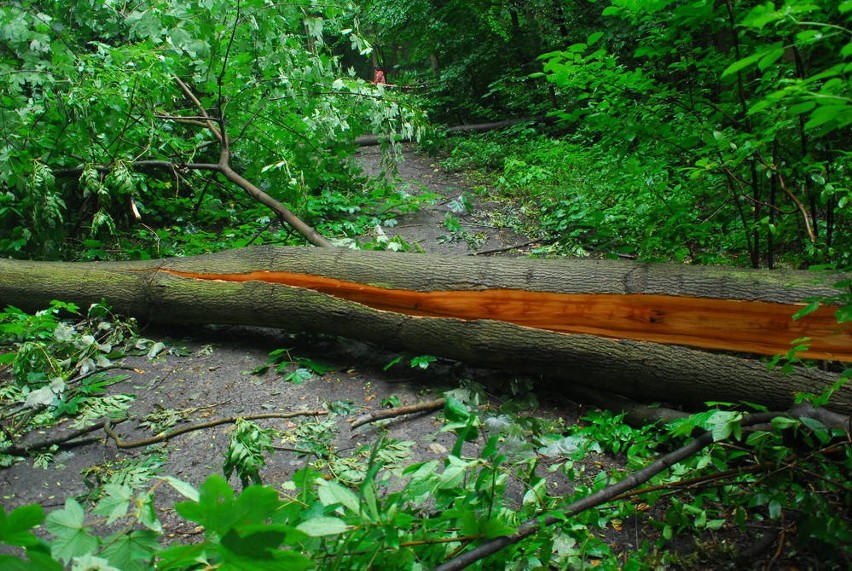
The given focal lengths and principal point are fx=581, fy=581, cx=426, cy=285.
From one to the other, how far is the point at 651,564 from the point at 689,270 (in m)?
1.50

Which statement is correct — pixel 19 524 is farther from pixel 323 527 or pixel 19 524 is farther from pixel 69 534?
pixel 323 527

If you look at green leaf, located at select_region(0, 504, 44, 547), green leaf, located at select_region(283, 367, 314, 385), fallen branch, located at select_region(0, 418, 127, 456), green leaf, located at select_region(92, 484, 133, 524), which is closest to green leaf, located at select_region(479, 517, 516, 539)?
green leaf, located at select_region(92, 484, 133, 524)

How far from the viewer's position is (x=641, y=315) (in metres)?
2.98

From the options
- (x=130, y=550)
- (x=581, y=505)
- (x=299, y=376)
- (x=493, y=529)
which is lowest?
(x=299, y=376)

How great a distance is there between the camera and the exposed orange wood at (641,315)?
2.65 m

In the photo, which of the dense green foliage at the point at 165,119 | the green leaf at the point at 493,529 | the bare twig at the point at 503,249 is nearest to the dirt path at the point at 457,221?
the bare twig at the point at 503,249

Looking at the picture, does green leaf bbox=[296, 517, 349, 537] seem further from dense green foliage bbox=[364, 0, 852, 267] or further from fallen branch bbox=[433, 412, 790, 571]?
dense green foliage bbox=[364, 0, 852, 267]

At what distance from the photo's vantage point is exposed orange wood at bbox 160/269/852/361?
8.69 ft

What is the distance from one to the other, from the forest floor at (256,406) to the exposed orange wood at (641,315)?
0.40 metres

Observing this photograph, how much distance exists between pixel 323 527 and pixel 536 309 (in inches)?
85.7

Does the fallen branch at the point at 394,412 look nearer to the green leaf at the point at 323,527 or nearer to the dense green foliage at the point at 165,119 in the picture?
the green leaf at the point at 323,527

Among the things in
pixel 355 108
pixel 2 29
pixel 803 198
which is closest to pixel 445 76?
pixel 355 108

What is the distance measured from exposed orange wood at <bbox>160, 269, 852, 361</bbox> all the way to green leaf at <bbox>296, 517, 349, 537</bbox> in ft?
6.98

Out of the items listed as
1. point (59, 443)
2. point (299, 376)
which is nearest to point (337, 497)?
point (299, 376)
